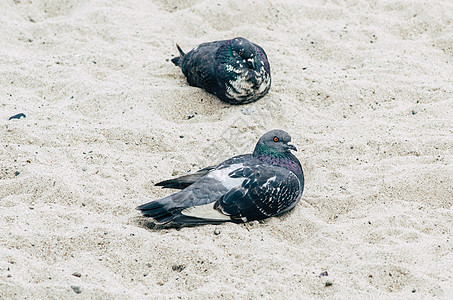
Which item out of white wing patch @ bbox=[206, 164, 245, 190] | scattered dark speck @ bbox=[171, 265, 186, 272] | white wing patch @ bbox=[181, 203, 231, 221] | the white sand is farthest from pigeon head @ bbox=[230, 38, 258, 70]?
scattered dark speck @ bbox=[171, 265, 186, 272]

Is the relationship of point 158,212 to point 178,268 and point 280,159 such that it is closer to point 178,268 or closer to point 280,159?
point 178,268

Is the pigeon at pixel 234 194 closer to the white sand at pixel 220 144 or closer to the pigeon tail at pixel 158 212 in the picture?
the pigeon tail at pixel 158 212

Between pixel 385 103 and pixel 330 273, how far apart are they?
2760mm

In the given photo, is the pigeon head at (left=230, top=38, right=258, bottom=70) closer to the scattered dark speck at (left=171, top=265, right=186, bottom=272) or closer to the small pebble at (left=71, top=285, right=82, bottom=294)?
the scattered dark speck at (left=171, top=265, right=186, bottom=272)

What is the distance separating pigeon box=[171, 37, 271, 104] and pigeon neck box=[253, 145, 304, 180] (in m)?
1.47

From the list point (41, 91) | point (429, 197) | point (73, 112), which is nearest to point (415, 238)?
point (429, 197)

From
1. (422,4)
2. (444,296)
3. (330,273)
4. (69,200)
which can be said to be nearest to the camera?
(444,296)

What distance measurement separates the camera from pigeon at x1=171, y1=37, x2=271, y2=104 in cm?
567

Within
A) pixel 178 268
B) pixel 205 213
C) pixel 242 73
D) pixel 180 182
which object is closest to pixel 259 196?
pixel 205 213

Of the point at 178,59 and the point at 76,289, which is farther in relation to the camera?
the point at 178,59

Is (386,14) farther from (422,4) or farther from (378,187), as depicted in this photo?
(378,187)

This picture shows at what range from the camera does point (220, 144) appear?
506cm

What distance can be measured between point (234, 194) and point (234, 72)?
2111mm

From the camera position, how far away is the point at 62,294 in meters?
3.06
